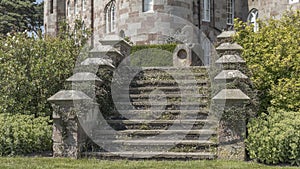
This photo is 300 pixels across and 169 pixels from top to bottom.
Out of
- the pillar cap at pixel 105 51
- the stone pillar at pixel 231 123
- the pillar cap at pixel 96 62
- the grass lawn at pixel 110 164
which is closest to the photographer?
the grass lawn at pixel 110 164

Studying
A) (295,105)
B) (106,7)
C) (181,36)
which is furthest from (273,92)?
(106,7)

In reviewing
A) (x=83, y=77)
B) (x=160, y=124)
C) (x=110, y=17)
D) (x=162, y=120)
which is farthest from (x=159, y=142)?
(x=110, y=17)

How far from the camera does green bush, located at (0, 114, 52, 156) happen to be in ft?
31.3

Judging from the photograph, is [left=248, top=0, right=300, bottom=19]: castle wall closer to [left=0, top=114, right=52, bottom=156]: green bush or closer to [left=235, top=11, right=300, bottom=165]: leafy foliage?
[left=235, top=11, right=300, bottom=165]: leafy foliage

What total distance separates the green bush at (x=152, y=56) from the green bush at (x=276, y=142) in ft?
26.2

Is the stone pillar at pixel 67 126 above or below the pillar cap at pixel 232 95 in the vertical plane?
below

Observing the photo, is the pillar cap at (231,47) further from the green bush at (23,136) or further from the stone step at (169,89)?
the green bush at (23,136)

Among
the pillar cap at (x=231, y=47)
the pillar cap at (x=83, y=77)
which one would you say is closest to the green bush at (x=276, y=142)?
the pillar cap at (x=231, y=47)

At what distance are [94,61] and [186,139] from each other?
3.45m

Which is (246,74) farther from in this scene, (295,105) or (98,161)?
(98,161)

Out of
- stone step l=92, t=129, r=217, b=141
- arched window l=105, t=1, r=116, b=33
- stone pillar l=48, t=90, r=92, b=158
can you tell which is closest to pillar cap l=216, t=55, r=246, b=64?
stone step l=92, t=129, r=217, b=141

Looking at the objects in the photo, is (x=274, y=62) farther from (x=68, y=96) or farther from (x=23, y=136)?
(x=23, y=136)

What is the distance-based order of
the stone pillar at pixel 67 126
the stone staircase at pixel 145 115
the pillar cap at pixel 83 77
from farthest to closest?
the pillar cap at pixel 83 77 → the stone pillar at pixel 67 126 → the stone staircase at pixel 145 115

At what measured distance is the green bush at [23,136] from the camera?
31.3 ft
